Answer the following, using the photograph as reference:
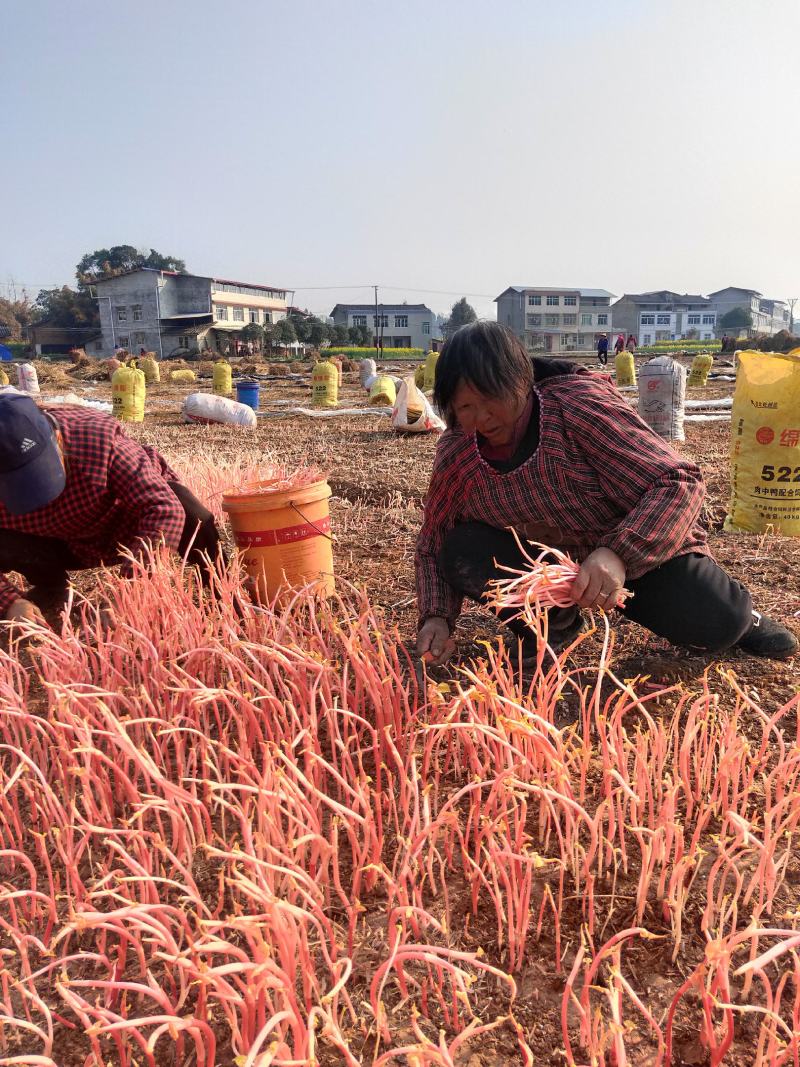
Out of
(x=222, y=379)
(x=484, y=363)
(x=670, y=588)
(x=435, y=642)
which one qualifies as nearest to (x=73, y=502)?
(x=435, y=642)

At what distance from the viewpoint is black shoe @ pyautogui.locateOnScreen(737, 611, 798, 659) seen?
182cm

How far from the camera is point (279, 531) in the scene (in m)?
2.38

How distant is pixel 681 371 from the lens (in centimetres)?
601

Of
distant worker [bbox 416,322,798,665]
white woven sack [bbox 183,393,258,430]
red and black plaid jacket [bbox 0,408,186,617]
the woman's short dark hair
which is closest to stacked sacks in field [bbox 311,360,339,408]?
white woven sack [bbox 183,393,258,430]

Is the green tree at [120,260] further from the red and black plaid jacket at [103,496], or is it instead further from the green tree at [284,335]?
Result: the red and black plaid jacket at [103,496]

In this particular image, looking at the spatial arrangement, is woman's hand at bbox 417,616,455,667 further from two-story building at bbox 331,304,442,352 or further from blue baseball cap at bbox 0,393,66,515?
two-story building at bbox 331,304,442,352

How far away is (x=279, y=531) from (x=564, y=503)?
1.03 metres

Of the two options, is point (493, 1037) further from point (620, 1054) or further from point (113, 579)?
point (113, 579)

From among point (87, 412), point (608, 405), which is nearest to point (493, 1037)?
point (608, 405)

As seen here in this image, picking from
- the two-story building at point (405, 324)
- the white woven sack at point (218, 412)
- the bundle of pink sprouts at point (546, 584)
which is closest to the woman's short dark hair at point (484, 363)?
the bundle of pink sprouts at point (546, 584)

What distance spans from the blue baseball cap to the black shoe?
1.85 m

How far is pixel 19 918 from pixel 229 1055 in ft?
1.49

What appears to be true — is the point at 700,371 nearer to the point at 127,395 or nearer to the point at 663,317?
the point at 127,395

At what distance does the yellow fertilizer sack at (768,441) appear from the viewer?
2.96m
